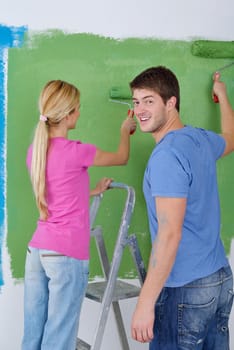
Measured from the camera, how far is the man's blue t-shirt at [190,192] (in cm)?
144

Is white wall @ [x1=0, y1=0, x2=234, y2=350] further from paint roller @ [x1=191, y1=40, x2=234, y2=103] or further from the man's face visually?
the man's face

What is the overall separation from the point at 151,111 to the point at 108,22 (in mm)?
625

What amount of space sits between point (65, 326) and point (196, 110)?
1065 millimetres

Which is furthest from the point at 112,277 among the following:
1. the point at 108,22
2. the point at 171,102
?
the point at 108,22

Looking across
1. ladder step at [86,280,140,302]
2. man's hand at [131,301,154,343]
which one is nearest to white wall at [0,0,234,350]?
ladder step at [86,280,140,302]

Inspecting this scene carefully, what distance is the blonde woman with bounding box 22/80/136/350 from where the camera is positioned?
1770mm

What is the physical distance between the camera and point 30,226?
2100 millimetres

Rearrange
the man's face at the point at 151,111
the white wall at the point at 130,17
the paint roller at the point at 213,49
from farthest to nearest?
the paint roller at the point at 213,49 → the white wall at the point at 130,17 → the man's face at the point at 151,111

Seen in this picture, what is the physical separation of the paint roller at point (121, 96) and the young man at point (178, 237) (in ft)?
1.34

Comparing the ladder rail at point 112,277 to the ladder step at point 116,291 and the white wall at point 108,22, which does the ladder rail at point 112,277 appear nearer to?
the ladder step at point 116,291

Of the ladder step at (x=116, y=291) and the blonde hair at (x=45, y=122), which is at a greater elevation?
the blonde hair at (x=45, y=122)

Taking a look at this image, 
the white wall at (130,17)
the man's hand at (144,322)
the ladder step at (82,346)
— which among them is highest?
the white wall at (130,17)

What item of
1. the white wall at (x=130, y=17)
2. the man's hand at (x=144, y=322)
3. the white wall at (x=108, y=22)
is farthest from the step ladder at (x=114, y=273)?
the white wall at (x=130, y=17)

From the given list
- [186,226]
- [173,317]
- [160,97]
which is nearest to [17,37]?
[160,97]
